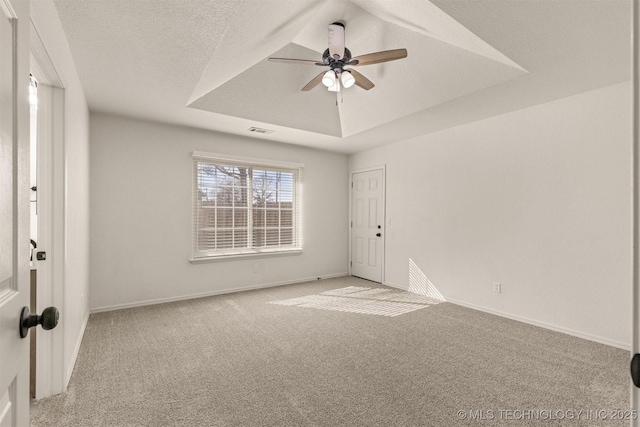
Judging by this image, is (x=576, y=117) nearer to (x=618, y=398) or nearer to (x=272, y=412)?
(x=618, y=398)

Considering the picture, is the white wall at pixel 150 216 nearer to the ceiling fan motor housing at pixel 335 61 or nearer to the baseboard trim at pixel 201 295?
the baseboard trim at pixel 201 295

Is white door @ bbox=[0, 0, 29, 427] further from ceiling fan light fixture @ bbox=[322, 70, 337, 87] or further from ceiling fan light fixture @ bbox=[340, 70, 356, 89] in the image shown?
ceiling fan light fixture @ bbox=[340, 70, 356, 89]

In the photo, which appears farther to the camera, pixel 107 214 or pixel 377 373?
pixel 107 214

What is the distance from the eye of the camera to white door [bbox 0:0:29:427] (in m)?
0.64

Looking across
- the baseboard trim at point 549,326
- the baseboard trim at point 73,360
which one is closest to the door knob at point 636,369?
the baseboard trim at point 73,360

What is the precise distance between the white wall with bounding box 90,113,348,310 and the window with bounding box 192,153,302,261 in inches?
6.2

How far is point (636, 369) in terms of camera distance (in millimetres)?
591

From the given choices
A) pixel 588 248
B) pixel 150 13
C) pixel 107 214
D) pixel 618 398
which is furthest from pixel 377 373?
pixel 107 214

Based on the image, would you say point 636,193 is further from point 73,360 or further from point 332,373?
point 73,360

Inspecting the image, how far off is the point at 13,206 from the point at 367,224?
5.20 meters

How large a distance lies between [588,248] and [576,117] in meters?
1.33

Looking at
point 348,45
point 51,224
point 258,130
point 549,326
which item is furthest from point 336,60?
point 549,326

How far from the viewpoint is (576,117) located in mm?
3145

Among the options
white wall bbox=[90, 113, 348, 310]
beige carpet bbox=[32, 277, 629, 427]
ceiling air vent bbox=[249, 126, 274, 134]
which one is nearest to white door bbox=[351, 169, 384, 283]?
white wall bbox=[90, 113, 348, 310]
